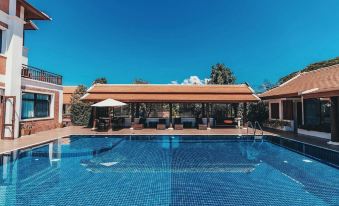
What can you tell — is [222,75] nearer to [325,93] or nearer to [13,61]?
[325,93]

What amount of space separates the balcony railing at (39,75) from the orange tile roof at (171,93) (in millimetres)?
3394

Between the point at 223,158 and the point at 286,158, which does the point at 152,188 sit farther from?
the point at 286,158

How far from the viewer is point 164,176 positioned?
28.2 ft

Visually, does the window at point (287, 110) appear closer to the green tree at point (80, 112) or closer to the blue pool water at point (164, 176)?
the blue pool water at point (164, 176)

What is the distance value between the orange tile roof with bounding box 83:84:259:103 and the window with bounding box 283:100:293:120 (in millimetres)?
2549

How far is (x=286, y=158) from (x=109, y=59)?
231ft

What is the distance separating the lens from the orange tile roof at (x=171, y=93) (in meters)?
21.0

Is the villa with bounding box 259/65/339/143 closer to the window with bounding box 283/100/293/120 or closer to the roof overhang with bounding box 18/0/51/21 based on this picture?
the window with bounding box 283/100/293/120

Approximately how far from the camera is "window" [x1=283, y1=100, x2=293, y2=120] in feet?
66.3

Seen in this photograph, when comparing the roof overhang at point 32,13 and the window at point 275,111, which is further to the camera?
the window at point 275,111

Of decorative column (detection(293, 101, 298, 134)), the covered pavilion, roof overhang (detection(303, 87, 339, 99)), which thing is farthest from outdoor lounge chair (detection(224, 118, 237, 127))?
roof overhang (detection(303, 87, 339, 99))

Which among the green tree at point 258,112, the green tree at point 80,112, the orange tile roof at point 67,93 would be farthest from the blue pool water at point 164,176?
the orange tile roof at point 67,93

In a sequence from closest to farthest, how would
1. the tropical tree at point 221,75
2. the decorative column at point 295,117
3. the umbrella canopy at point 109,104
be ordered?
the umbrella canopy at point 109,104 < the decorative column at point 295,117 < the tropical tree at point 221,75

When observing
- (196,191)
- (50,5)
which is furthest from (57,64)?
(196,191)
